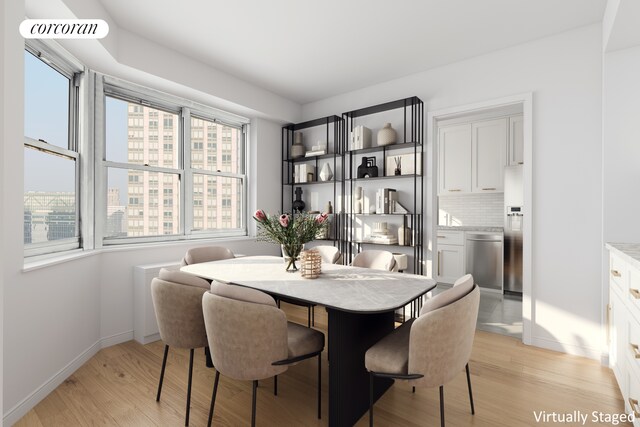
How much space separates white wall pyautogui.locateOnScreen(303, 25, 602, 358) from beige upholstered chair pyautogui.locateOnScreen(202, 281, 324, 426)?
2.59 m

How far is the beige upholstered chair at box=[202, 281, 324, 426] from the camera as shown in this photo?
1632mm

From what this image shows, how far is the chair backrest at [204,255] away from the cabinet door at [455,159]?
3477 mm

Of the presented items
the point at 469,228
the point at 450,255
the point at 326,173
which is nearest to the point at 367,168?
the point at 326,173

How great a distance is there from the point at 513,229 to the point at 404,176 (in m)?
2.08

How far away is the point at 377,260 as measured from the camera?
118 inches

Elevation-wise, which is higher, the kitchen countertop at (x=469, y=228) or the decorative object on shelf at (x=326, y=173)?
the decorative object on shelf at (x=326, y=173)

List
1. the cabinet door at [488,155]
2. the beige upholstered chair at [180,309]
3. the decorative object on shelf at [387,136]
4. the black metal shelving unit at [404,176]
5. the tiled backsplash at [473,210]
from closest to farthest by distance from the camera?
the beige upholstered chair at [180,309]
the black metal shelving unit at [404,176]
the decorative object on shelf at [387,136]
the cabinet door at [488,155]
the tiled backsplash at [473,210]

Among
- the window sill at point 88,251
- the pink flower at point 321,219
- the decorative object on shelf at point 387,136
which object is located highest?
the decorative object on shelf at point 387,136

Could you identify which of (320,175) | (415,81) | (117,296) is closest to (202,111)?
(320,175)

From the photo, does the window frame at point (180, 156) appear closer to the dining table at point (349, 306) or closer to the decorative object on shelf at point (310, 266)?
the dining table at point (349, 306)

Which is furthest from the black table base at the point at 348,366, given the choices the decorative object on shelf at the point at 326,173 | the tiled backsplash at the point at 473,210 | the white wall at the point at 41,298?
the tiled backsplash at the point at 473,210

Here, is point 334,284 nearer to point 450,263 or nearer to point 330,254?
point 330,254

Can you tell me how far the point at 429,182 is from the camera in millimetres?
3699

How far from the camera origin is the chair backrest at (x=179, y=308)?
197cm
